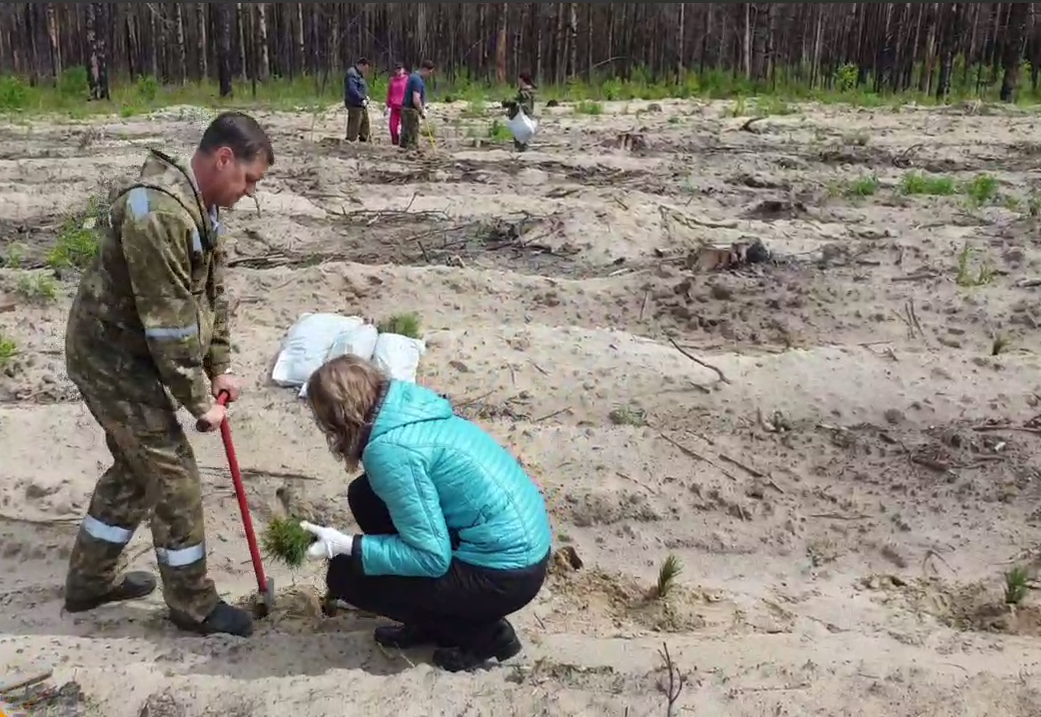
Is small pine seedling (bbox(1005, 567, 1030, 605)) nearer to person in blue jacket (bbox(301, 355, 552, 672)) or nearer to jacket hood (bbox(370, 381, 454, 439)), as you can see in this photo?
person in blue jacket (bbox(301, 355, 552, 672))

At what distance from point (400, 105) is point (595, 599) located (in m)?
10.0

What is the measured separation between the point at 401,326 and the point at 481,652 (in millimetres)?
2733

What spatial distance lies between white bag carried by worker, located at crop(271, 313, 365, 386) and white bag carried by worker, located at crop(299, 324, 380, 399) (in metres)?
0.05

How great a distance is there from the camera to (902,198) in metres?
8.91

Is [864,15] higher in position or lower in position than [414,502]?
higher

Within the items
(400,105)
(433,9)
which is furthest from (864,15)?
(400,105)

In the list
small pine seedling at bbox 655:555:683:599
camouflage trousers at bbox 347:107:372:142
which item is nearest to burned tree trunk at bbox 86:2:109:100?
camouflage trousers at bbox 347:107:372:142

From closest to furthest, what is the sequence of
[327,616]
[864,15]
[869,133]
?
[327,616] < [869,133] < [864,15]

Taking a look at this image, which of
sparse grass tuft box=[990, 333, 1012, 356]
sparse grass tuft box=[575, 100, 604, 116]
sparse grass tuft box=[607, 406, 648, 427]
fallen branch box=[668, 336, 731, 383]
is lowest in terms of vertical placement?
sparse grass tuft box=[607, 406, 648, 427]

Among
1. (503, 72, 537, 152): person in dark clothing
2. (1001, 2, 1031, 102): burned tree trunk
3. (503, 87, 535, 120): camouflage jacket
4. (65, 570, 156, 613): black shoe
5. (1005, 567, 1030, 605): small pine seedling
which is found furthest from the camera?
(1001, 2, 1031, 102): burned tree trunk

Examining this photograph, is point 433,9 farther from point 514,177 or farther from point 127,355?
point 127,355

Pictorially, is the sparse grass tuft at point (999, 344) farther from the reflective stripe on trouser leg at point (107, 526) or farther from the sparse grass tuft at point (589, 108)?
the sparse grass tuft at point (589, 108)

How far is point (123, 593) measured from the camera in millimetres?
3695

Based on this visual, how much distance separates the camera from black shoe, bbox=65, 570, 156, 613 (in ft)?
11.9
